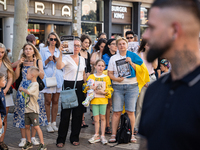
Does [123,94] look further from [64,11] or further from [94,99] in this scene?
[64,11]

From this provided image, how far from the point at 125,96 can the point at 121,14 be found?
17383 mm

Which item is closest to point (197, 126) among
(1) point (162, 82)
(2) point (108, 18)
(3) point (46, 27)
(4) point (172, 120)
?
(4) point (172, 120)

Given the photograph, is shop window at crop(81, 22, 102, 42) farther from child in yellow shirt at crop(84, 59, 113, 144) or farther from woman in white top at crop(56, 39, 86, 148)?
woman in white top at crop(56, 39, 86, 148)

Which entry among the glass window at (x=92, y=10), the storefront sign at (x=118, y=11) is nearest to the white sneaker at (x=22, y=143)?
the glass window at (x=92, y=10)

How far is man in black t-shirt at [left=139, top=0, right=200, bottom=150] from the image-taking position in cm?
136

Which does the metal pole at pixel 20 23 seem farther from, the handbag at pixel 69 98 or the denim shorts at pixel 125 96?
the denim shorts at pixel 125 96

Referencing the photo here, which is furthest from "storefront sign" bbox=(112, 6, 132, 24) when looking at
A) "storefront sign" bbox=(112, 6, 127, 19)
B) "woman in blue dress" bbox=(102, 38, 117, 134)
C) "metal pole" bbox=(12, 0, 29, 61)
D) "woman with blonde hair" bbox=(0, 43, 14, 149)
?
"woman with blonde hair" bbox=(0, 43, 14, 149)

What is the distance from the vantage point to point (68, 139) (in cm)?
590

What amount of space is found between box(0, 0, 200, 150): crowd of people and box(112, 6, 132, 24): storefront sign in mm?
14936

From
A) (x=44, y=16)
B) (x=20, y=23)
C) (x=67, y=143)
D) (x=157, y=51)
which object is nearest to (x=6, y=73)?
(x=67, y=143)

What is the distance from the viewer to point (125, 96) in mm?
5723

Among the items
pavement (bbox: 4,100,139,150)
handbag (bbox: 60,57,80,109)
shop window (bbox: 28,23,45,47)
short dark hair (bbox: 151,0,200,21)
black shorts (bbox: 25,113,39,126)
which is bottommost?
pavement (bbox: 4,100,139,150)

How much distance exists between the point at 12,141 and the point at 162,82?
4.76 m

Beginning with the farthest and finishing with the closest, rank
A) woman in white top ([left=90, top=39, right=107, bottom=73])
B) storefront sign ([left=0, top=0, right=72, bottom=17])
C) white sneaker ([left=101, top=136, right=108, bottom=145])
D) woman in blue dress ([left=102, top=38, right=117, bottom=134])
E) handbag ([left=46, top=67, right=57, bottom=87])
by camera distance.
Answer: storefront sign ([left=0, top=0, right=72, bottom=17]) → woman in white top ([left=90, top=39, right=107, bottom=73]) → woman in blue dress ([left=102, top=38, right=117, bottom=134]) → handbag ([left=46, top=67, right=57, bottom=87]) → white sneaker ([left=101, top=136, right=108, bottom=145])
